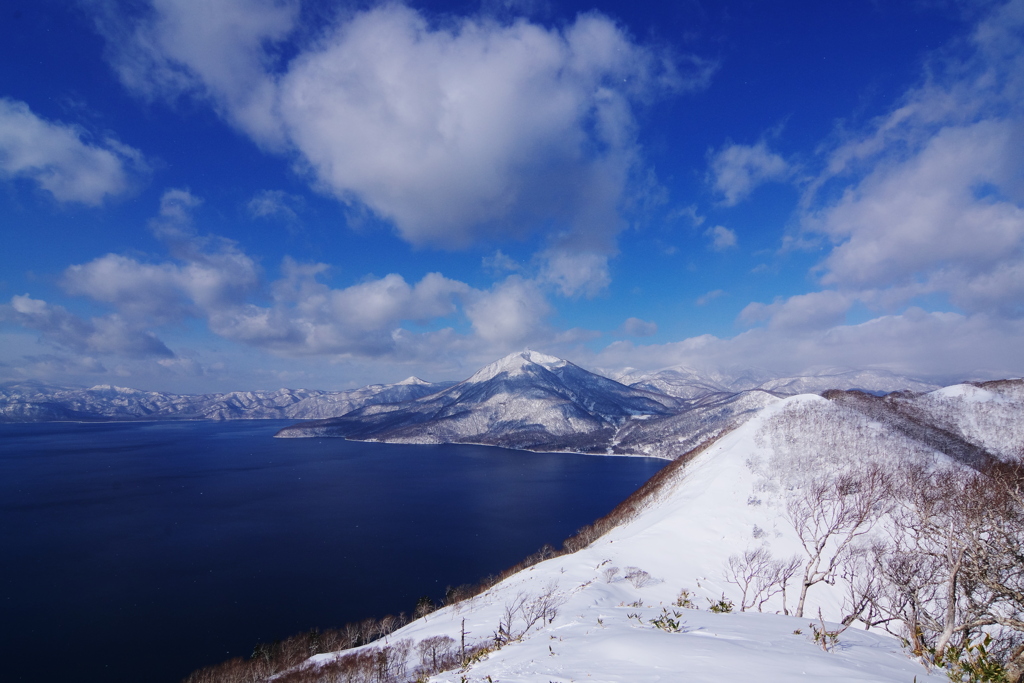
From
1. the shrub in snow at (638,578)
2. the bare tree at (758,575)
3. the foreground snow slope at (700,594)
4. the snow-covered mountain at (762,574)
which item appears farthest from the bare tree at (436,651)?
the bare tree at (758,575)

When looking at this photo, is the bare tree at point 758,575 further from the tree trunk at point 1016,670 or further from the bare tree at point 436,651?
the tree trunk at point 1016,670

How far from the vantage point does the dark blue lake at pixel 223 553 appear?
177 feet

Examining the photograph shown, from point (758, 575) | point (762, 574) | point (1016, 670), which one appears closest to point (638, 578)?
point (758, 575)

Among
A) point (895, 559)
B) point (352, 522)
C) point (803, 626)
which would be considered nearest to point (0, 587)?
point (352, 522)

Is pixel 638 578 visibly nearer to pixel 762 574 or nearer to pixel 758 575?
pixel 758 575

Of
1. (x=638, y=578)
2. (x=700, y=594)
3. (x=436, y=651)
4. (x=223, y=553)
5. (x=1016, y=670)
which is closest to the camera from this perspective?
(x=1016, y=670)

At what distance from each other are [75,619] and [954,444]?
489ft

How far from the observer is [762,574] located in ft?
136

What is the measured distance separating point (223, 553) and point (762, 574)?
96.6 meters

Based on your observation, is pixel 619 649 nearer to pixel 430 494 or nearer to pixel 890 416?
pixel 890 416

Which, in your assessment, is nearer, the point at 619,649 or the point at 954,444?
the point at 619,649

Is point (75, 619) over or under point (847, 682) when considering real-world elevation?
under

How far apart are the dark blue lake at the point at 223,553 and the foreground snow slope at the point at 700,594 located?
80.8 ft

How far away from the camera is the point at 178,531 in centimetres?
9944
